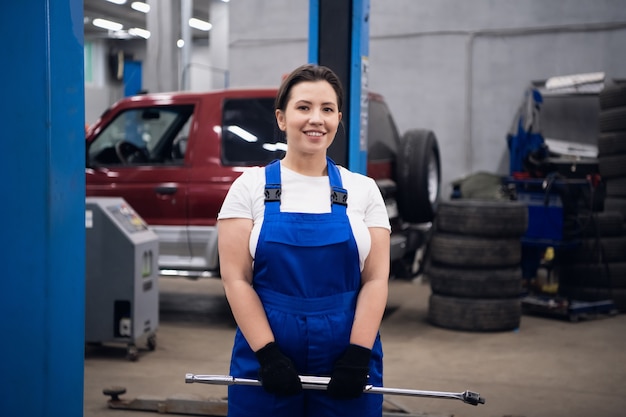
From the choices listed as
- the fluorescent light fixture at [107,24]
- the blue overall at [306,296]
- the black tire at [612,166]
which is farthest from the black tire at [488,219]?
the fluorescent light fixture at [107,24]

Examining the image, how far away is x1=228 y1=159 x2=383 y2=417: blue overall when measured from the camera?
86.4 inches

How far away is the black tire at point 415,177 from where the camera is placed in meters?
7.14

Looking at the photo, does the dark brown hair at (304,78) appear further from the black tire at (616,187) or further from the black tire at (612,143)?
the black tire at (616,187)

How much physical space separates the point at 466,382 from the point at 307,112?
11.4 feet

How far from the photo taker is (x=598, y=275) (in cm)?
→ 781

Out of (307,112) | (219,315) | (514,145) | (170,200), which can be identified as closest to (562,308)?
(514,145)

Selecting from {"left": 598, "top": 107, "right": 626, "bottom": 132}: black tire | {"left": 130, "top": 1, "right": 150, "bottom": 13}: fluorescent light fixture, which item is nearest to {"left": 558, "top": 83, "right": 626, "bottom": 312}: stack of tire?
{"left": 598, "top": 107, "right": 626, "bottom": 132}: black tire

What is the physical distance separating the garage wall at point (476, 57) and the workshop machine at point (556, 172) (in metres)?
0.46

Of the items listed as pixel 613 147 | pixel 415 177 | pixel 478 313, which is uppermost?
pixel 613 147

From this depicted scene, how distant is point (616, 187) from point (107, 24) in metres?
17.9

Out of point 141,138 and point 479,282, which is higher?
point 141,138

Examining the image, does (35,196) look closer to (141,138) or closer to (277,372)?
(277,372)

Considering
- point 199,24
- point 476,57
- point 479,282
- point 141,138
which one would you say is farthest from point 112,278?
point 199,24

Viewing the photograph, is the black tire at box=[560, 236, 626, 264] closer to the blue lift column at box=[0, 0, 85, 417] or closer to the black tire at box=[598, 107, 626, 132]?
the black tire at box=[598, 107, 626, 132]
